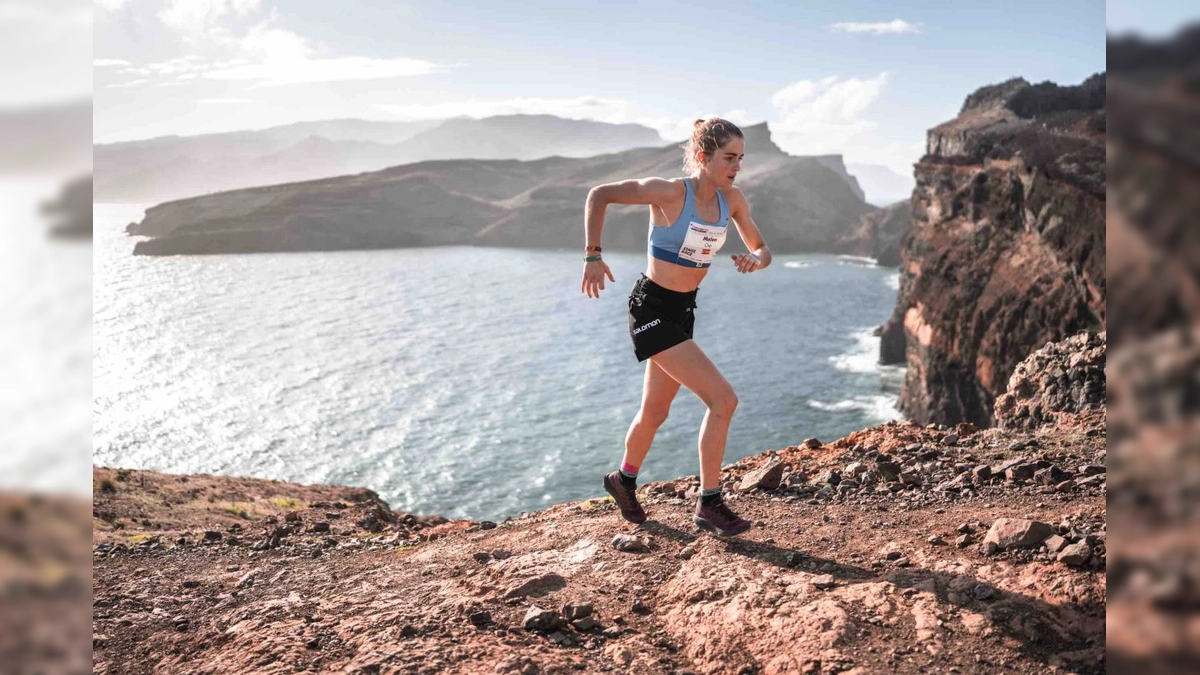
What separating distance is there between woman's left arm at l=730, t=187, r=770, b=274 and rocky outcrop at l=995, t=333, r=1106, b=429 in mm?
5306

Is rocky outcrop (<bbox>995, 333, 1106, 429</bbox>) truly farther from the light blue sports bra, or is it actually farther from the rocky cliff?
the light blue sports bra

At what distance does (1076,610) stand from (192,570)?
6.20 m

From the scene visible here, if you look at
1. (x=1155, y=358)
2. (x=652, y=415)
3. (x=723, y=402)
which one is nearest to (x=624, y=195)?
(x=723, y=402)

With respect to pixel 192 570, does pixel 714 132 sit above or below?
above

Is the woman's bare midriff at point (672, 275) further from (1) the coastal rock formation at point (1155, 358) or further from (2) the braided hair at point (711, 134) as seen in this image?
(1) the coastal rock formation at point (1155, 358)

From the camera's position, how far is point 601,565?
5.22 meters

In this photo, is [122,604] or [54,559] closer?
[54,559]

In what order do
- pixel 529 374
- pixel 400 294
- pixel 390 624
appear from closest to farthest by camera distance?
pixel 390 624
pixel 529 374
pixel 400 294

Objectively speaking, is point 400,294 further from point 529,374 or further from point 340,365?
point 529,374

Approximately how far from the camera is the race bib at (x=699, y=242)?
5152mm

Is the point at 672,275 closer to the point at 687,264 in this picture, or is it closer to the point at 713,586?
the point at 687,264

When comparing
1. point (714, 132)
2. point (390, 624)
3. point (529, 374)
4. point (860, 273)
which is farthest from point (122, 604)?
point (860, 273)

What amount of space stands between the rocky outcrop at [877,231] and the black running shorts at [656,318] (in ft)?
459

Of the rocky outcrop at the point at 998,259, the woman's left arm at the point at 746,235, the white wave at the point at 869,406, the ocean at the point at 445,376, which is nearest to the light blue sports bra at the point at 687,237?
the woman's left arm at the point at 746,235
